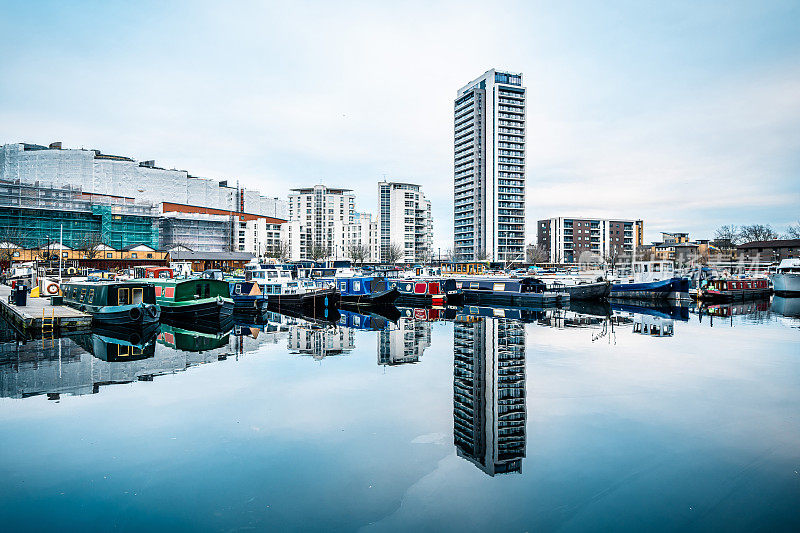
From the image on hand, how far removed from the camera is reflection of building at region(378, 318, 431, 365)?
1762cm

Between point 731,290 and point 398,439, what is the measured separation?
168 ft

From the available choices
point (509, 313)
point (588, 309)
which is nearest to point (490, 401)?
point (509, 313)

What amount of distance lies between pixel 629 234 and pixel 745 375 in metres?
128

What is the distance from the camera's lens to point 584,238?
127062 millimetres

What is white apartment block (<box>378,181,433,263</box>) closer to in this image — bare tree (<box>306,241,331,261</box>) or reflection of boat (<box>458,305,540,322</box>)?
bare tree (<box>306,241,331,261</box>)

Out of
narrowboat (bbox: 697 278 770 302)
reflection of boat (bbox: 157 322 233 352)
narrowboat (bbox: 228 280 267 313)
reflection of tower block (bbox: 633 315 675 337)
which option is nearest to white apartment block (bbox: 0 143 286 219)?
narrowboat (bbox: 228 280 267 313)

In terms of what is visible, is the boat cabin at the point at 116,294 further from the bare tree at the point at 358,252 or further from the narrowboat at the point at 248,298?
the bare tree at the point at 358,252

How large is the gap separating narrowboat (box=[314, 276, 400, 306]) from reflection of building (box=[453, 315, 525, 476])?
16.0 meters

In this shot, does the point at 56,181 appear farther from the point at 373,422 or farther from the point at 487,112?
the point at 373,422

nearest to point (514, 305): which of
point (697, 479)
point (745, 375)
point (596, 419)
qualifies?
point (745, 375)

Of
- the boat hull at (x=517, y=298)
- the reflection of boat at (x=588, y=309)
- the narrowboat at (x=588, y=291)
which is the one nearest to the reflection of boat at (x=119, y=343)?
the boat hull at (x=517, y=298)

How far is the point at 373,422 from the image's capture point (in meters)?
10.4

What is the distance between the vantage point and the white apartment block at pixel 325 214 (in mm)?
129125

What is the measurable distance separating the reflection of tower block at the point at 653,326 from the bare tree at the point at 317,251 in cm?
8742
